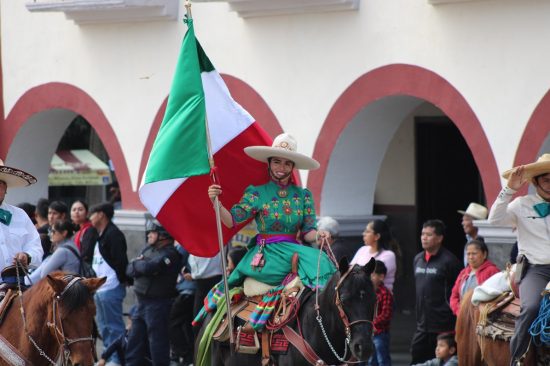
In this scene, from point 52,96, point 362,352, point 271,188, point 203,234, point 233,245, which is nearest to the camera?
point 362,352

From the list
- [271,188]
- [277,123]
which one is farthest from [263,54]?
[271,188]

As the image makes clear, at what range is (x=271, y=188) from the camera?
967cm

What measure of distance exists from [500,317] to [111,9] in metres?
7.12

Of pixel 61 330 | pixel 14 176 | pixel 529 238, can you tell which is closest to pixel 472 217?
pixel 529 238

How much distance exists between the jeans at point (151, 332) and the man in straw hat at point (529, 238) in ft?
16.0

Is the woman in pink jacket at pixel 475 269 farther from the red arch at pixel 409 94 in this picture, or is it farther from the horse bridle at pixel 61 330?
the horse bridle at pixel 61 330

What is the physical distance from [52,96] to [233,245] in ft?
14.1

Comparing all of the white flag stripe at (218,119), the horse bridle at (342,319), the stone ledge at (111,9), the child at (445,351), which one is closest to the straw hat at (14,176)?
the white flag stripe at (218,119)

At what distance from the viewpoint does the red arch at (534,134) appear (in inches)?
452

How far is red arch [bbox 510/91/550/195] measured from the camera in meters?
11.5

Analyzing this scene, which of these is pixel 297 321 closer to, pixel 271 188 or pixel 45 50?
pixel 271 188

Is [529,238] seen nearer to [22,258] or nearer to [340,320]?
[340,320]

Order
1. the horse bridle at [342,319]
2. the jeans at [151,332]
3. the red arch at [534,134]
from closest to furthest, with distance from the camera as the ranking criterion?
the horse bridle at [342,319]
the red arch at [534,134]
the jeans at [151,332]

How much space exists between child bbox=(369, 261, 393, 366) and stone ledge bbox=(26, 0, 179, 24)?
4.58 meters
